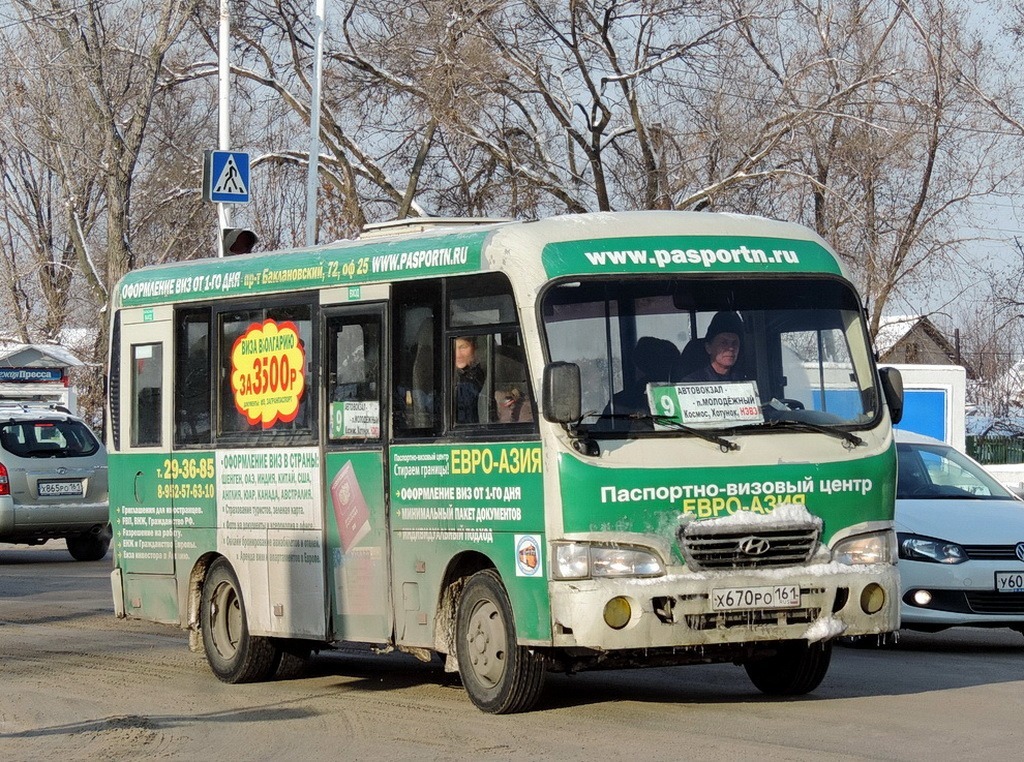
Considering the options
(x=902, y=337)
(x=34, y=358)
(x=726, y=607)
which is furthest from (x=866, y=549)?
(x=902, y=337)

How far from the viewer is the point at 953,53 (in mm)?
31750

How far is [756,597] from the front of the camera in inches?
364

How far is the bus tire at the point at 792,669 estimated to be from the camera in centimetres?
1020

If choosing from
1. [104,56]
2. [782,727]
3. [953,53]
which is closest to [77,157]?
[104,56]

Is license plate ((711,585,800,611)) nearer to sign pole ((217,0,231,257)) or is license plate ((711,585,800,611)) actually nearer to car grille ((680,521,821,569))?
car grille ((680,521,821,569))

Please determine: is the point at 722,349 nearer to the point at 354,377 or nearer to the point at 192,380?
the point at 354,377

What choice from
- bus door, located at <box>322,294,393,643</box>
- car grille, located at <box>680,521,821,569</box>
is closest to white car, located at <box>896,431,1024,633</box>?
car grille, located at <box>680,521,821,569</box>

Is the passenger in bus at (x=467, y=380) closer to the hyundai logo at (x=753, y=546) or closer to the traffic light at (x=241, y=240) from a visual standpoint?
the hyundai logo at (x=753, y=546)

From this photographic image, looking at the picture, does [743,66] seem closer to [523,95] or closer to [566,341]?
[523,95]

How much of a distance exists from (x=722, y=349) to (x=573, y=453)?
114cm

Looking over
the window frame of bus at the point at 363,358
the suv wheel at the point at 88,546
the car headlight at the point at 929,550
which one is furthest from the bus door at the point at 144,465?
the suv wheel at the point at 88,546

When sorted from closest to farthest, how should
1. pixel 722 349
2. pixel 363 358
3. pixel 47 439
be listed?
pixel 722 349 → pixel 363 358 → pixel 47 439

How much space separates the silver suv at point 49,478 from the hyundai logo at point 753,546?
14.9 meters

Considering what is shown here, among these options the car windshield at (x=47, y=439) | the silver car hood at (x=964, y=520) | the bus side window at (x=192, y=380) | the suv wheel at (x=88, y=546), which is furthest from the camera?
the suv wheel at (x=88, y=546)
